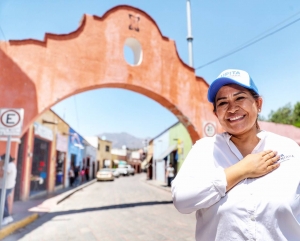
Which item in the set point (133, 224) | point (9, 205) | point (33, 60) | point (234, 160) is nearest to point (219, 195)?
point (234, 160)

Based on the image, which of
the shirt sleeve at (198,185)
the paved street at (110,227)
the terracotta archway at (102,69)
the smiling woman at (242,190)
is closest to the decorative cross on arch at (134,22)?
the terracotta archway at (102,69)

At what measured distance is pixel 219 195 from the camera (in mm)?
1159

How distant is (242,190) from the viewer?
1184mm

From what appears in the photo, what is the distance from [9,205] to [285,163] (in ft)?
22.8

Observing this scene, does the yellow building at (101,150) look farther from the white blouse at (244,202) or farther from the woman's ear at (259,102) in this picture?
the white blouse at (244,202)

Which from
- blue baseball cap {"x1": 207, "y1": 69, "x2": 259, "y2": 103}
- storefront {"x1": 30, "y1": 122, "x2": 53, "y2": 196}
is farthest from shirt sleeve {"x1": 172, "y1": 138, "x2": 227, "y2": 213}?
storefront {"x1": 30, "y1": 122, "x2": 53, "y2": 196}

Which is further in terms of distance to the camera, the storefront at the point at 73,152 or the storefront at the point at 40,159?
the storefront at the point at 73,152

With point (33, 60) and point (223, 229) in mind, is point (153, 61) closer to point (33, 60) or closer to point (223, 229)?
point (33, 60)

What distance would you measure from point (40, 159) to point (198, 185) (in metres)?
14.5

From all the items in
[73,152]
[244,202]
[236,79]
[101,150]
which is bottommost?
[244,202]

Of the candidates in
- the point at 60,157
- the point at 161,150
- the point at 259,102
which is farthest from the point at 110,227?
the point at 161,150

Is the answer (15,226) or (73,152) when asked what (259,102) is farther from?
(73,152)

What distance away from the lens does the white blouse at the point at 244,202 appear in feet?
3.71

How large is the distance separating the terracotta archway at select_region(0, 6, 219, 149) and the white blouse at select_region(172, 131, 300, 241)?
6.72m
